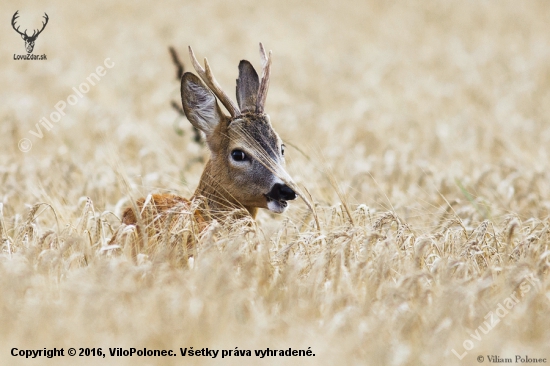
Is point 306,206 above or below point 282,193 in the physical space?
above

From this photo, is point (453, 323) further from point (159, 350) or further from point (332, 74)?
point (332, 74)

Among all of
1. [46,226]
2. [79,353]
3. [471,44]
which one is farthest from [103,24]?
[79,353]

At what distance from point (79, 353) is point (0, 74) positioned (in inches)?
506

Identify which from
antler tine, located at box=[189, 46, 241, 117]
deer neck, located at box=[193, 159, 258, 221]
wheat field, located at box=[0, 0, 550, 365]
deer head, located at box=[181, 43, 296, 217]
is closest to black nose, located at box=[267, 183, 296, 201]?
deer head, located at box=[181, 43, 296, 217]

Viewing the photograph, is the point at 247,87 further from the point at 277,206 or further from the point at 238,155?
the point at 277,206

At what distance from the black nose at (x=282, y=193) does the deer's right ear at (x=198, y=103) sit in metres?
0.88

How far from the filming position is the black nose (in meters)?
6.00

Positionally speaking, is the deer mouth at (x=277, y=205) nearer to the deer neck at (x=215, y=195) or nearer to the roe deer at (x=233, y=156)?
the roe deer at (x=233, y=156)

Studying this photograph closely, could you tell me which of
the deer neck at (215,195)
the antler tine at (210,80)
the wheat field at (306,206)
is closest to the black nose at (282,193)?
the wheat field at (306,206)

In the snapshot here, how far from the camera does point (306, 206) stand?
6.62 metres

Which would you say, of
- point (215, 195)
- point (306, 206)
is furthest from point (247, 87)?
point (306, 206)

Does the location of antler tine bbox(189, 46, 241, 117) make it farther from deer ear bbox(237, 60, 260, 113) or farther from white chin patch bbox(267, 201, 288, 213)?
white chin patch bbox(267, 201, 288, 213)

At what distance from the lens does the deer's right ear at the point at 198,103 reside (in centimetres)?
648

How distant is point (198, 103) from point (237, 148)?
534 millimetres
